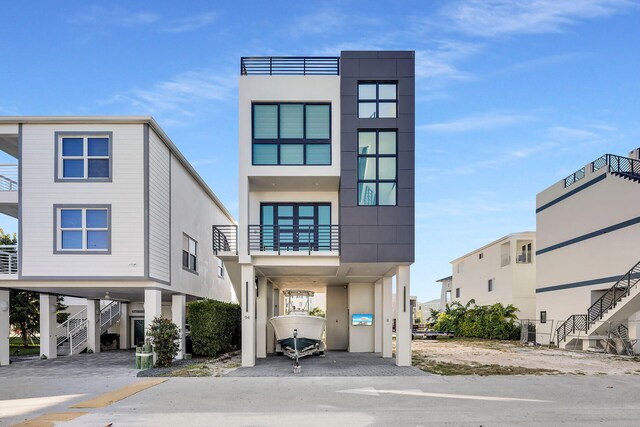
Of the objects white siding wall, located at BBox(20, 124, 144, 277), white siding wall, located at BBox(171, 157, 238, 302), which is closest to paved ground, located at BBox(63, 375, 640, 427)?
white siding wall, located at BBox(20, 124, 144, 277)

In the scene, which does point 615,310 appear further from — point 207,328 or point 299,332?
point 207,328

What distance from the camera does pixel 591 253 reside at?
2716cm

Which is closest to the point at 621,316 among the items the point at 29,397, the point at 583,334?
the point at 583,334

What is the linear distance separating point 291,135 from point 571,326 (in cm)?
1875

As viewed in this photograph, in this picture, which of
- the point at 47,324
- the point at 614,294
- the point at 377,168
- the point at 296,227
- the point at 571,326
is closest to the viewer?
the point at 377,168

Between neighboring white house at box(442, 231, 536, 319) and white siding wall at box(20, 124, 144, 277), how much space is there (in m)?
27.7

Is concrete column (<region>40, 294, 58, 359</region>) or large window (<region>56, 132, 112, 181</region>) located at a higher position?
large window (<region>56, 132, 112, 181</region>)

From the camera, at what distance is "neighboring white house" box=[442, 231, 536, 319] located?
123 ft

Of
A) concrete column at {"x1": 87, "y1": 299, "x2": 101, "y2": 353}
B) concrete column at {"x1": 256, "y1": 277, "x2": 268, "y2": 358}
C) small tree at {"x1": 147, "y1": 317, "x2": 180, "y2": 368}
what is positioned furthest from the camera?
concrete column at {"x1": 87, "y1": 299, "x2": 101, "y2": 353}

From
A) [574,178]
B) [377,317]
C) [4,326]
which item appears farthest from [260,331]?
[574,178]

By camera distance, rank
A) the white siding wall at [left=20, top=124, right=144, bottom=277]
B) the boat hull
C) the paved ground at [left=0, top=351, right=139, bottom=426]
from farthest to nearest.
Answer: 1. the boat hull
2. the white siding wall at [left=20, top=124, right=144, bottom=277]
3. the paved ground at [left=0, top=351, right=139, bottom=426]

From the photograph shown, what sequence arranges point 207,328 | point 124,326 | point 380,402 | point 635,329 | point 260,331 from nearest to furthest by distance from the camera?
point 380,402
point 207,328
point 260,331
point 635,329
point 124,326

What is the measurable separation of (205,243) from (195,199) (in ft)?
9.85

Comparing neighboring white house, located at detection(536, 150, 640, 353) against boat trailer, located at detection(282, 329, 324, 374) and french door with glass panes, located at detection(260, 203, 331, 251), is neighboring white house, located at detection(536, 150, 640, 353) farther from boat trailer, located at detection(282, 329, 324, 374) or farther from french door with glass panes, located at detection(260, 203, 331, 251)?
french door with glass panes, located at detection(260, 203, 331, 251)
